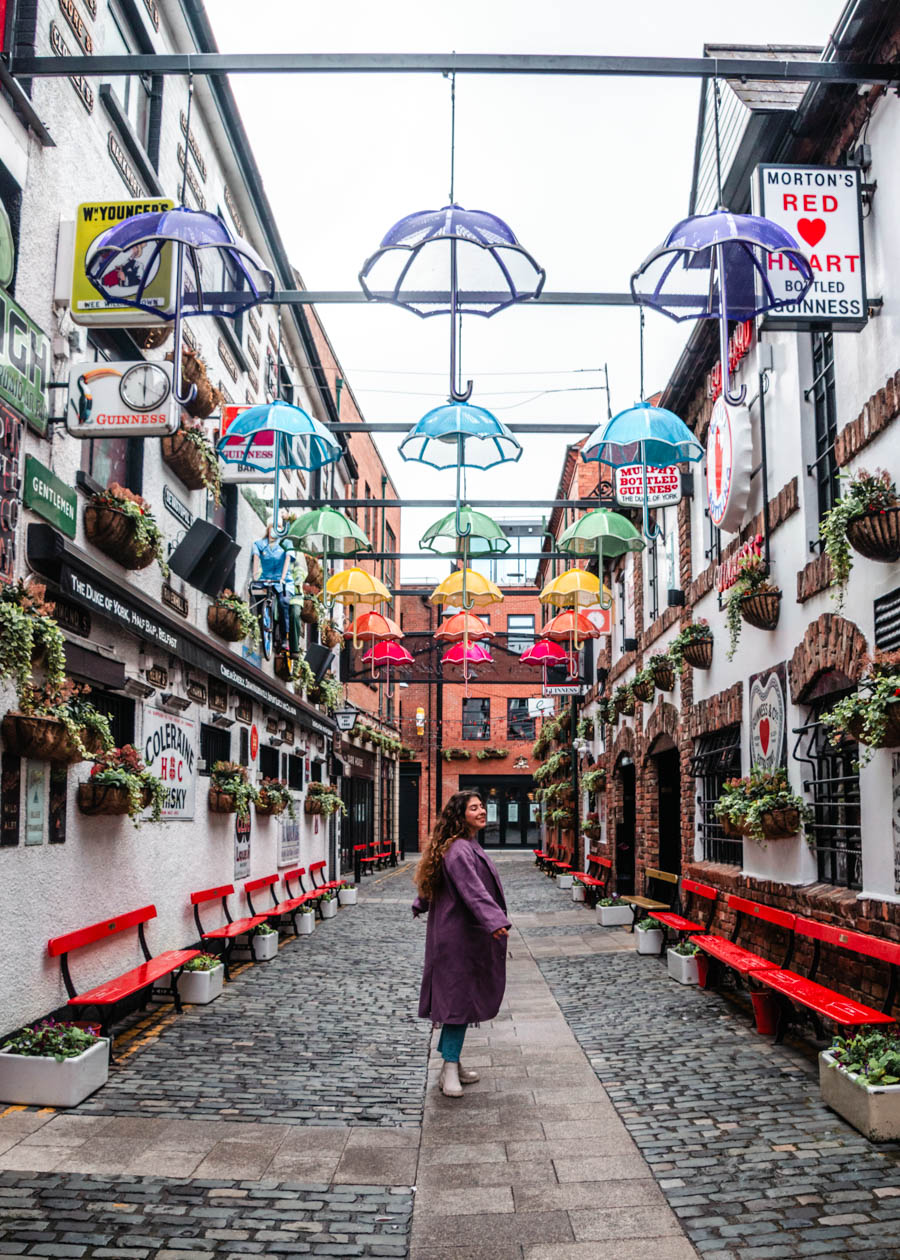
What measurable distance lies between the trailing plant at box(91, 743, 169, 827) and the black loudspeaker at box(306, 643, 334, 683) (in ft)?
32.2

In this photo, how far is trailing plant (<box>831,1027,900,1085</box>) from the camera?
214 inches

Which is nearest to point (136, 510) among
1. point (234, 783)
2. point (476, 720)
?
point (234, 783)

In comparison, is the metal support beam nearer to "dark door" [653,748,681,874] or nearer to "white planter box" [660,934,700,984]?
"white planter box" [660,934,700,984]

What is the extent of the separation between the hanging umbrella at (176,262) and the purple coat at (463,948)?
3387mm

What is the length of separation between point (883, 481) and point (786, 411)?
2852 mm

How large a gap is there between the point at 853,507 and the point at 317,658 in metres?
13.2

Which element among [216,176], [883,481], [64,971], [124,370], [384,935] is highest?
[216,176]

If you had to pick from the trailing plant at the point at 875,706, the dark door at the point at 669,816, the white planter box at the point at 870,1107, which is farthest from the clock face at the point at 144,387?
the dark door at the point at 669,816

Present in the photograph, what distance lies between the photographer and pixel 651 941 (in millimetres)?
12391

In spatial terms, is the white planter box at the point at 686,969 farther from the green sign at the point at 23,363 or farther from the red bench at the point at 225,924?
the green sign at the point at 23,363

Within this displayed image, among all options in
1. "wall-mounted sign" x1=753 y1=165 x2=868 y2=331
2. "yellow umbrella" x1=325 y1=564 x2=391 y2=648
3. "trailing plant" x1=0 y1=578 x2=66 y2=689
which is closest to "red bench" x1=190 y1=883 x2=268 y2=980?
"yellow umbrella" x1=325 y1=564 x2=391 y2=648

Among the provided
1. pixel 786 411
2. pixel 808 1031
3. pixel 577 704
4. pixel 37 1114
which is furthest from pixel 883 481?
pixel 577 704

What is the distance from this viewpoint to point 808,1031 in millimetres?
7852

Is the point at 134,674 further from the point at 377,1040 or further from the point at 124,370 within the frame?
the point at 377,1040
